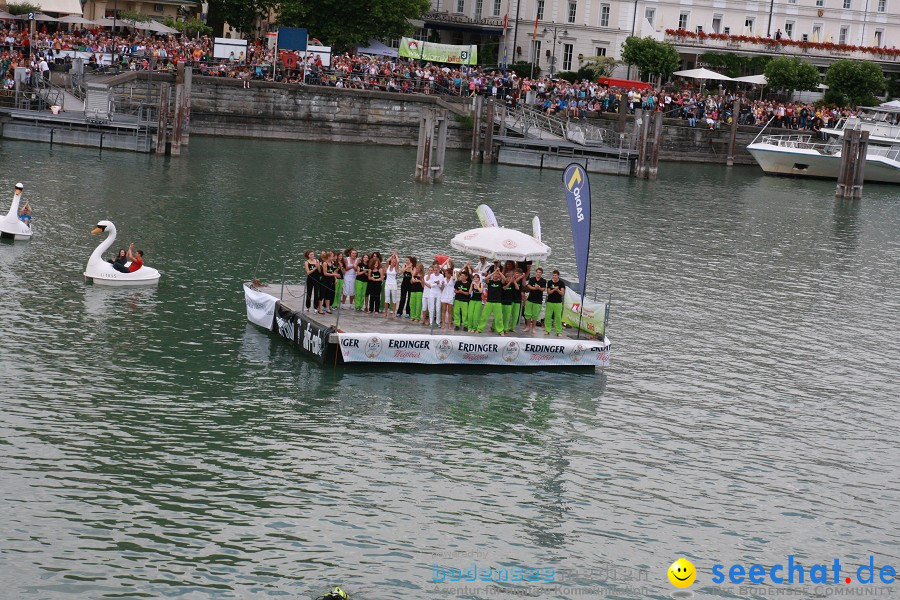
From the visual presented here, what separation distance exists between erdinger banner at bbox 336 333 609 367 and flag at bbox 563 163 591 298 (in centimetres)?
145

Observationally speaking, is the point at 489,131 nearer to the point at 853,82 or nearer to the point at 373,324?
the point at 853,82

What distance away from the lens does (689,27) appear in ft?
314

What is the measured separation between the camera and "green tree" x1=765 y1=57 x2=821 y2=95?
85.4 m

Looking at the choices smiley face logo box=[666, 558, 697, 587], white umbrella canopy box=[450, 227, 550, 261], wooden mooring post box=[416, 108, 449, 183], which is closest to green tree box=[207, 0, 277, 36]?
wooden mooring post box=[416, 108, 449, 183]

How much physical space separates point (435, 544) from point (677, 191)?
46.2 meters

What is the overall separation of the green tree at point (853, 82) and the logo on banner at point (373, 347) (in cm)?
6785

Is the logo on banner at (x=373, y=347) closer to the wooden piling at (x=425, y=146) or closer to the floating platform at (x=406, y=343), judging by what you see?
the floating platform at (x=406, y=343)

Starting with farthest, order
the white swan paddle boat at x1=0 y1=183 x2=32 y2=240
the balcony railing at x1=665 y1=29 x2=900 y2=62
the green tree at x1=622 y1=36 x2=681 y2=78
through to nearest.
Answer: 1. the balcony railing at x1=665 y1=29 x2=900 y2=62
2. the green tree at x1=622 y1=36 x2=681 y2=78
3. the white swan paddle boat at x1=0 y1=183 x2=32 y2=240

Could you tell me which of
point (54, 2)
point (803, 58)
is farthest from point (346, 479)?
point (803, 58)

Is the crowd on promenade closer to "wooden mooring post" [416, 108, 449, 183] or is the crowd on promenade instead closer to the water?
"wooden mooring post" [416, 108, 449, 183]

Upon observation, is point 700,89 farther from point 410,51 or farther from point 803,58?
point 410,51

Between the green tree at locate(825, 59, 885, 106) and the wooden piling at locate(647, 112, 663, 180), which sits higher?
the green tree at locate(825, 59, 885, 106)

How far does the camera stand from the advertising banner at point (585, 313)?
2858 cm

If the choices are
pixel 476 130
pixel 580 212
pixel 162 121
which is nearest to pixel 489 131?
pixel 476 130
